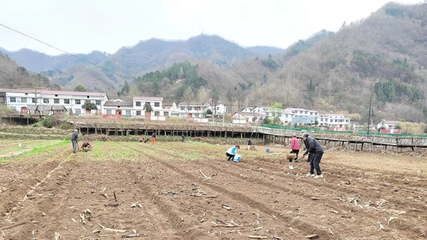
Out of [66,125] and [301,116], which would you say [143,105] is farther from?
[301,116]

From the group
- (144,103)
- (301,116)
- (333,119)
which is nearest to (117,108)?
(144,103)

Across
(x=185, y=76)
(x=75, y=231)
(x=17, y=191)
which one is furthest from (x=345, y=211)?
(x=185, y=76)

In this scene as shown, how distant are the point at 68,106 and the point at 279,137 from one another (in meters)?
50.0

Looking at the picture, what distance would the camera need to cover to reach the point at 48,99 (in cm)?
6800

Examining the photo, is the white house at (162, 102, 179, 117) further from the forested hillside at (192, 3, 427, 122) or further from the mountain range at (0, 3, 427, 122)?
the forested hillside at (192, 3, 427, 122)

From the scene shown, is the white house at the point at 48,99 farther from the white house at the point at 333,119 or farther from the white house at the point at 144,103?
the white house at the point at 333,119

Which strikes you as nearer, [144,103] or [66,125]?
[66,125]

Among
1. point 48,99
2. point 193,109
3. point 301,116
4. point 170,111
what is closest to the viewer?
point 48,99

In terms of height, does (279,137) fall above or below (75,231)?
below

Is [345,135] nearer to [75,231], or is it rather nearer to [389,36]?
[75,231]

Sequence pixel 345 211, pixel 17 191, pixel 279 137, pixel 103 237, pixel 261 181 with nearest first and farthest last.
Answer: pixel 103 237, pixel 345 211, pixel 17 191, pixel 261 181, pixel 279 137

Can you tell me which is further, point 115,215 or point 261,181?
point 261,181

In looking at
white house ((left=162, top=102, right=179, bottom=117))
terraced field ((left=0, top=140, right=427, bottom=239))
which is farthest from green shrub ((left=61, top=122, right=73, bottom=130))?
terraced field ((left=0, top=140, right=427, bottom=239))

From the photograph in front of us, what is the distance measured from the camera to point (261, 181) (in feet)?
34.7
